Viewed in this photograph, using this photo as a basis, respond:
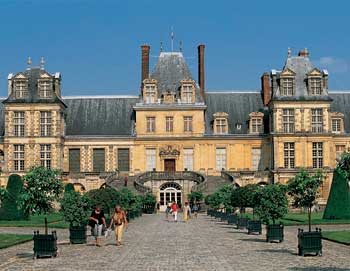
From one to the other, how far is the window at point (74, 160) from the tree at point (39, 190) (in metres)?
33.9

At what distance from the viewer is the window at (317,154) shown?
51.1 meters

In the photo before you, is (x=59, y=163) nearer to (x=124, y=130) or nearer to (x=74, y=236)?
(x=124, y=130)

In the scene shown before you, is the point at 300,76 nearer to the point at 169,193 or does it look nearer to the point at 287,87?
the point at 287,87

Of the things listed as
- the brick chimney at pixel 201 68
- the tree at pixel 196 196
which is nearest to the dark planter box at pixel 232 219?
the tree at pixel 196 196

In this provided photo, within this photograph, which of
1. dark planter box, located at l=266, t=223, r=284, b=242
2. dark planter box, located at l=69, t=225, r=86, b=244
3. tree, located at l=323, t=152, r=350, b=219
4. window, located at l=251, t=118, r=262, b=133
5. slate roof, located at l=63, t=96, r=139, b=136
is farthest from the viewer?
slate roof, located at l=63, t=96, r=139, b=136

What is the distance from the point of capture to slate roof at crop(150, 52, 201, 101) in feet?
178

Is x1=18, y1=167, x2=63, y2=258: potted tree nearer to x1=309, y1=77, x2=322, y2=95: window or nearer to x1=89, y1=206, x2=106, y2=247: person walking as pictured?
x1=89, y1=206, x2=106, y2=247: person walking

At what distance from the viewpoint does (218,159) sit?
5369 cm

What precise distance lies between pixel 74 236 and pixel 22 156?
105 feet

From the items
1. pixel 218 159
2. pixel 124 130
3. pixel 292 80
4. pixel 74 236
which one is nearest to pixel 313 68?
pixel 292 80

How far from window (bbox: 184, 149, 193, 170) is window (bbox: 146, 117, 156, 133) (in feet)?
10.1

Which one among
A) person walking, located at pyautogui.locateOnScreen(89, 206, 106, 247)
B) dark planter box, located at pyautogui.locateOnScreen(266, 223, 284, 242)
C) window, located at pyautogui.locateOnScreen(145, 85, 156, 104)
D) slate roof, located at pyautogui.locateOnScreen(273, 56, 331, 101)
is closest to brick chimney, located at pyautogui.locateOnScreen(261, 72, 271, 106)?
slate roof, located at pyautogui.locateOnScreen(273, 56, 331, 101)

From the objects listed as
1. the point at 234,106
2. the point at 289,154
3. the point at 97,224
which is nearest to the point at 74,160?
the point at 234,106

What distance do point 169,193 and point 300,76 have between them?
13.6m
